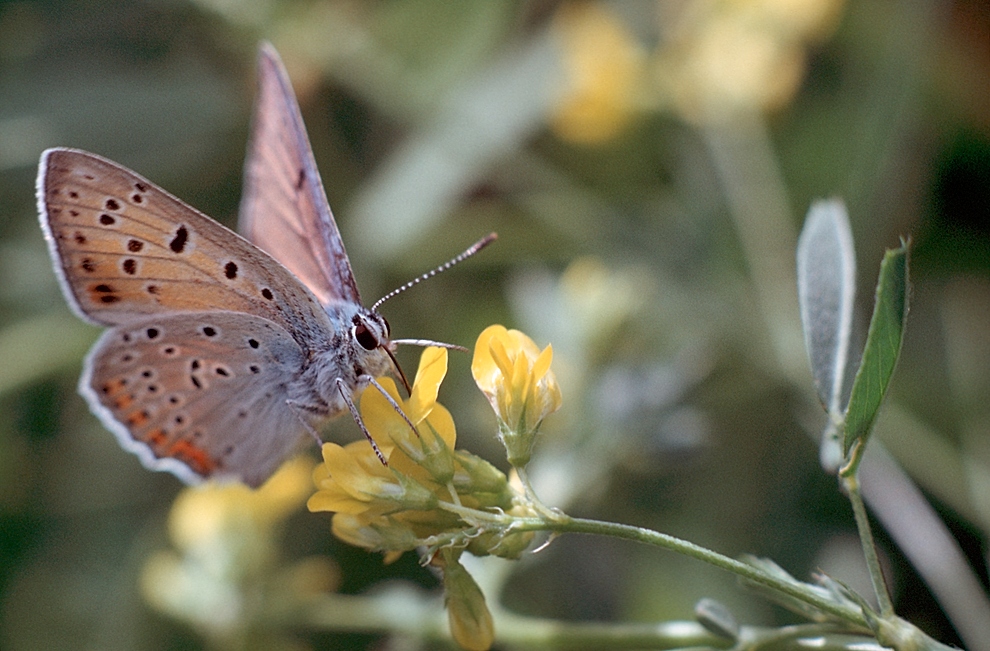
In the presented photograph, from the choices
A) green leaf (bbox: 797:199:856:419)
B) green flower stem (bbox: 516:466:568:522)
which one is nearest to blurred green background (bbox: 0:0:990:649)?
green leaf (bbox: 797:199:856:419)

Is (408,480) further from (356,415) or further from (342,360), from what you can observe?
(342,360)

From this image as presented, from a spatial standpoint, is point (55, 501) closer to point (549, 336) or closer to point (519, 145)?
point (549, 336)

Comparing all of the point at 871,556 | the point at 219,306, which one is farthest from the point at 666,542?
the point at 219,306

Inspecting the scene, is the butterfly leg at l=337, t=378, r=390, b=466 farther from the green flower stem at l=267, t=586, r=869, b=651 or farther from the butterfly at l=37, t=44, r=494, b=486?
the green flower stem at l=267, t=586, r=869, b=651

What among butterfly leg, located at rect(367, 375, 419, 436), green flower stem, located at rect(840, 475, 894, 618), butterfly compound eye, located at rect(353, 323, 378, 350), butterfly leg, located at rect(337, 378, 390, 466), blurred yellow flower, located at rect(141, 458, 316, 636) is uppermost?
butterfly leg, located at rect(367, 375, 419, 436)

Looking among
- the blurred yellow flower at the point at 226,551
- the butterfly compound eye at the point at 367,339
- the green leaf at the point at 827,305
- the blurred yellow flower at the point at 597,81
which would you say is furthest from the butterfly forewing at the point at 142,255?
the blurred yellow flower at the point at 597,81

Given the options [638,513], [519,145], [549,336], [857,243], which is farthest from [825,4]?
[638,513]

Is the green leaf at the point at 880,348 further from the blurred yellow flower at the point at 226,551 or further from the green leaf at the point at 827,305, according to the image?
the blurred yellow flower at the point at 226,551
